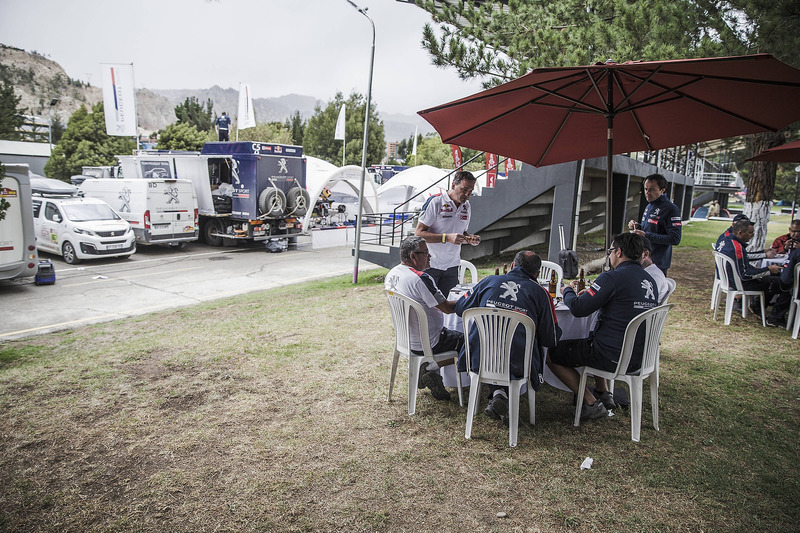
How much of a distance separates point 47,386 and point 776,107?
6.66 meters

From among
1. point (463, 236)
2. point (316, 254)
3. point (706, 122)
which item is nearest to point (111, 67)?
point (316, 254)

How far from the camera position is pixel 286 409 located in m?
4.16

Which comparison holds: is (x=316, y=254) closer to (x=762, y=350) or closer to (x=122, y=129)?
(x=122, y=129)

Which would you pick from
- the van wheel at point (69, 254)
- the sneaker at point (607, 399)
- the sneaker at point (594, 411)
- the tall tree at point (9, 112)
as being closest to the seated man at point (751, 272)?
the sneaker at point (607, 399)

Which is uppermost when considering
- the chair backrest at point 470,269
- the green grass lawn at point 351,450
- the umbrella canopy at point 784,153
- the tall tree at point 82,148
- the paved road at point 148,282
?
the tall tree at point 82,148

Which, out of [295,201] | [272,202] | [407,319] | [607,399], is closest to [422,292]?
[407,319]

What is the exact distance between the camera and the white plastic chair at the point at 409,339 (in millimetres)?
3857

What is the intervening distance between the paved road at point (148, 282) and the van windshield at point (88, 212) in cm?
118

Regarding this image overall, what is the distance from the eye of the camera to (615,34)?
7852 mm

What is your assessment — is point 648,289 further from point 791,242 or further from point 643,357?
point 791,242

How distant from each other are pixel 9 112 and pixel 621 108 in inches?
235

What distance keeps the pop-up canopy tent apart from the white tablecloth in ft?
40.2

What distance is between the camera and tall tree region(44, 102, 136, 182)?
93.7 ft

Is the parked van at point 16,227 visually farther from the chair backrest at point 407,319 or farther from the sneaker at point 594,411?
the sneaker at point 594,411
